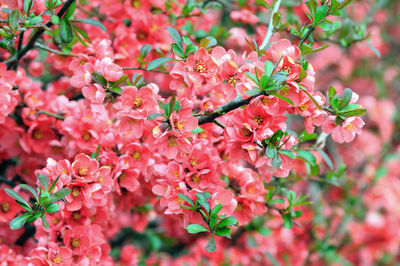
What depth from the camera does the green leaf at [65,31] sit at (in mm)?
1227

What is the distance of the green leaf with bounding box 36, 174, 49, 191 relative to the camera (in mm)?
972

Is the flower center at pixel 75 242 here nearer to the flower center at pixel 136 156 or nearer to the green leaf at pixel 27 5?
the flower center at pixel 136 156

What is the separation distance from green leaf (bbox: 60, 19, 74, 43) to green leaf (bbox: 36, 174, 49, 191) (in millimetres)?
489

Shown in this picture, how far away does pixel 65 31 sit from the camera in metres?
1.23

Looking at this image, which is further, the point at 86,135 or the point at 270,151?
the point at 86,135

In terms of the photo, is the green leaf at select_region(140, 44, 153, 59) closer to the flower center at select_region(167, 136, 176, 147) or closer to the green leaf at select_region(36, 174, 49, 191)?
the flower center at select_region(167, 136, 176, 147)

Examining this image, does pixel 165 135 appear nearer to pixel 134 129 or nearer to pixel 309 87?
pixel 134 129

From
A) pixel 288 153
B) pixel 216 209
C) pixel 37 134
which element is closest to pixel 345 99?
pixel 288 153

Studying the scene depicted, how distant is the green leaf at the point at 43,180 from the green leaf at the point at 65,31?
1.61ft

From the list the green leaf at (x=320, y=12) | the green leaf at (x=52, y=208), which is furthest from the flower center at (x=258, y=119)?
the green leaf at (x=52, y=208)

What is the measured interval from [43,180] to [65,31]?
1.69ft

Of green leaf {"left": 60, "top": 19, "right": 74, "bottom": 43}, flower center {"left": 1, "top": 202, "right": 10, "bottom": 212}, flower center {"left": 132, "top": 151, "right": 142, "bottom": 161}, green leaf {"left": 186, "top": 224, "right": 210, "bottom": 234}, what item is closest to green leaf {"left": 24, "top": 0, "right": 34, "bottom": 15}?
green leaf {"left": 60, "top": 19, "right": 74, "bottom": 43}

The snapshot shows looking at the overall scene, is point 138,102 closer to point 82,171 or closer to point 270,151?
point 82,171

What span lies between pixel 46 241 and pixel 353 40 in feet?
4.89
